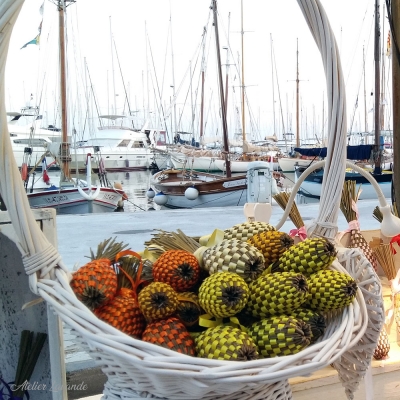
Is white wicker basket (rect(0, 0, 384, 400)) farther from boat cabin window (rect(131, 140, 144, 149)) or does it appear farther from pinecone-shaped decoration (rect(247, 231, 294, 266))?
boat cabin window (rect(131, 140, 144, 149))

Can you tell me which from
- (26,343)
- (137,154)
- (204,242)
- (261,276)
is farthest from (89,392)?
(137,154)

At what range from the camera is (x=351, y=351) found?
22.4 inches

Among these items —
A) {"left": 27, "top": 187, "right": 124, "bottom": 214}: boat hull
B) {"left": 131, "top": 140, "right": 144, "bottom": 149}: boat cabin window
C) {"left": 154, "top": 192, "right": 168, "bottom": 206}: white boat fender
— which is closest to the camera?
{"left": 27, "top": 187, "right": 124, "bottom": 214}: boat hull

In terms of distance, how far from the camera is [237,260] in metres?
0.50

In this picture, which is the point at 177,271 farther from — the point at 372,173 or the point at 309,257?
the point at 372,173

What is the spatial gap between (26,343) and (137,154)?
58.1 ft

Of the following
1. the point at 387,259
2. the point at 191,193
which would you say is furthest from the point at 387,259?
the point at 191,193

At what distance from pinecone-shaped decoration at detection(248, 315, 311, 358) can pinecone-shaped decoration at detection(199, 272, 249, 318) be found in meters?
0.03

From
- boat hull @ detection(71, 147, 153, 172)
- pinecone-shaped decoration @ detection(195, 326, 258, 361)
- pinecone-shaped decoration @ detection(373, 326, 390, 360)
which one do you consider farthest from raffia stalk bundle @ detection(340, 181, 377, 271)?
boat hull @ detection(71, 147, 153, 172)

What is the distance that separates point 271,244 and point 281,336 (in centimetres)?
16

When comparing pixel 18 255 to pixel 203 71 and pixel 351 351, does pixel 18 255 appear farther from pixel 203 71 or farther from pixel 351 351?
pixel 203 71

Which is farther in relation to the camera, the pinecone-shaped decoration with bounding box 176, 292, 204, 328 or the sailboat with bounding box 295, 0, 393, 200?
the sailboat with bounding box 295, 0, 393, 200

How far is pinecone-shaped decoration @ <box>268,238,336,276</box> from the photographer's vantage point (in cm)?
52

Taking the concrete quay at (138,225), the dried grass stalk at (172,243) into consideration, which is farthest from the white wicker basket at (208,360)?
the concrete quay at (138,225)
